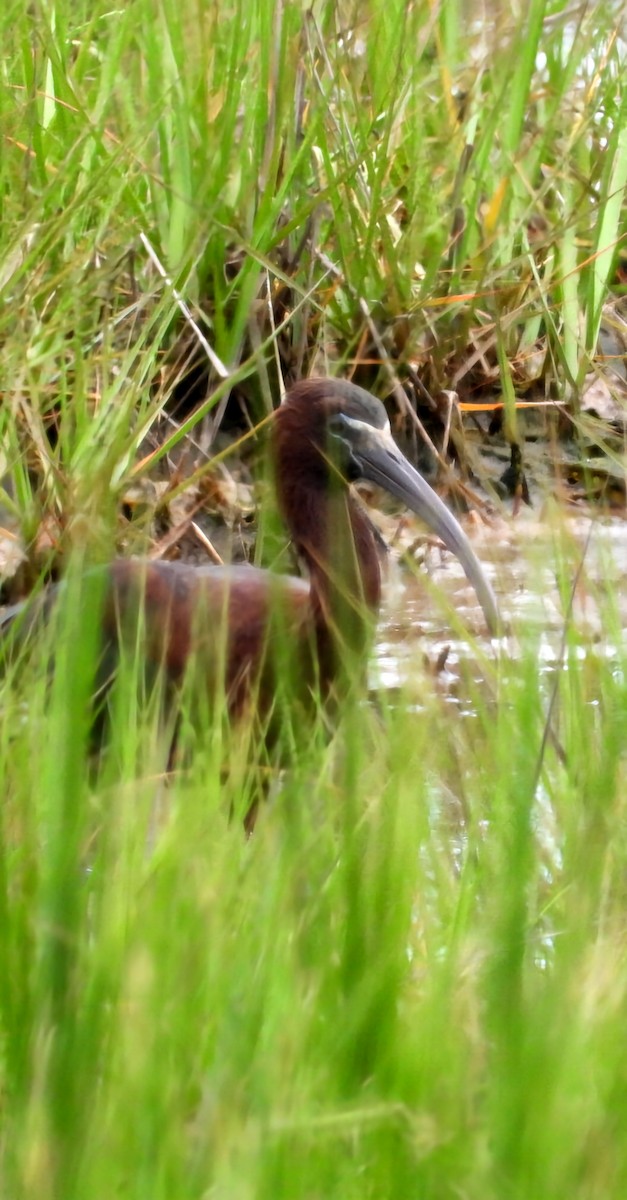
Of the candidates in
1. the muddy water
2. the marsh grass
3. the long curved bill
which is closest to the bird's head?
the long curved bill

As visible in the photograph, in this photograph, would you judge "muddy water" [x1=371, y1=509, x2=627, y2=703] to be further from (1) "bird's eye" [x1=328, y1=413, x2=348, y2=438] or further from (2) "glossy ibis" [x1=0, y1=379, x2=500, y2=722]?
(1) "bird's eye" [x1=328, y1=413, x2=348, y2=438]

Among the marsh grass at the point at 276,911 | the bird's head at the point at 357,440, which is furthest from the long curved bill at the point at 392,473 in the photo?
the marsh grass at the point at 276,911

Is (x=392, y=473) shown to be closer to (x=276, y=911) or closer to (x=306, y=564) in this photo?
(x=306, y=564)

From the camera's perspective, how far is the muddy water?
1354mm

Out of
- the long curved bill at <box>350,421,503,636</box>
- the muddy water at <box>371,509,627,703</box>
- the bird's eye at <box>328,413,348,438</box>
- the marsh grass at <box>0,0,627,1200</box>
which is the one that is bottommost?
the marsh grass at <box>0,0,627,1200</box>

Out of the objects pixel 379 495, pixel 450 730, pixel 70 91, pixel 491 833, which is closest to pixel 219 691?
pixel 450 730

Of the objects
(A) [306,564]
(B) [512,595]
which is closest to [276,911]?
(B) [512,595]

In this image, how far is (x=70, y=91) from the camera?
10.0 ft

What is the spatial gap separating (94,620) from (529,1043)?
327 mm

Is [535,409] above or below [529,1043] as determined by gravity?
above

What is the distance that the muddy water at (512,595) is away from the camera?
4.44 ft

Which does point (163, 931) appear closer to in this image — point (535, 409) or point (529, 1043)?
point (529, 1043)

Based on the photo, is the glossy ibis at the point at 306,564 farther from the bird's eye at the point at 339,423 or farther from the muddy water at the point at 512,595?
the muddy water at the point at 512,595

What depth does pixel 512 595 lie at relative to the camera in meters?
1.51
